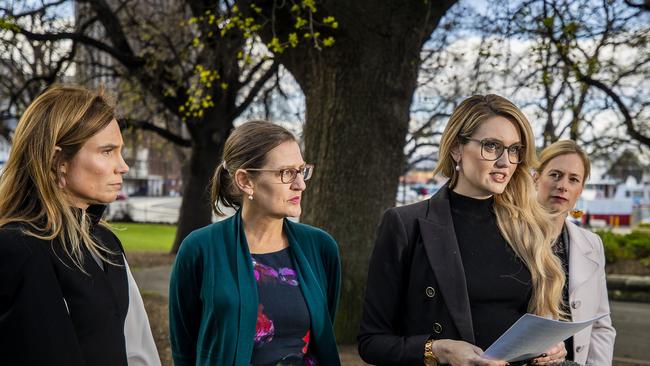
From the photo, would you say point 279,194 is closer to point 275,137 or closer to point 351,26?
point 275,137

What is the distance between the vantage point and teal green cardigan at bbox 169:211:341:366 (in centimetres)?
285

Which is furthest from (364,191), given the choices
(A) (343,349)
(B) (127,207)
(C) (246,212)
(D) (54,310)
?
(B) (127,207)

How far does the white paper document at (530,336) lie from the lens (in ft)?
7.55

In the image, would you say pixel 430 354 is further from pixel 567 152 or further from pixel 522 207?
pixel 567 152

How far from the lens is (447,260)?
2826 millimetres

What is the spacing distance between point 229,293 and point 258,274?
160mm

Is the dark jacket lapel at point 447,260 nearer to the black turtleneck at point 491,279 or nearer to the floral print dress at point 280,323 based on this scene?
the black turtleneck at point 491,279

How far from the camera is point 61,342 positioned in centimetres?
208

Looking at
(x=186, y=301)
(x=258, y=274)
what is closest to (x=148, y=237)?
(x=186, y=301)

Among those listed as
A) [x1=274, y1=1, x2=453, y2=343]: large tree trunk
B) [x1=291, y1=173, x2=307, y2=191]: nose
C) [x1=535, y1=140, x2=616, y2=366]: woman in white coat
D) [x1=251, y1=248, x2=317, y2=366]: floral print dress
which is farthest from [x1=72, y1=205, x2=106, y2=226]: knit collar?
[x1=274, y1=1, x2=453, y2=343]: large tree trunk

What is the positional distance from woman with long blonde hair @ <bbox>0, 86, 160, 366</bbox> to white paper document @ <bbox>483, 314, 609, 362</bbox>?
132 cm

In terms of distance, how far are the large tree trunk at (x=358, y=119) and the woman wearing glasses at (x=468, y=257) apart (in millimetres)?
3894

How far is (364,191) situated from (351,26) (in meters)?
1.70

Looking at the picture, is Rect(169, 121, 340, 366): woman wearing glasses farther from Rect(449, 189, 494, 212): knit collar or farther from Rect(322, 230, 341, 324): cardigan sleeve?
Rect(449, 189, 494, 212): knit collar
